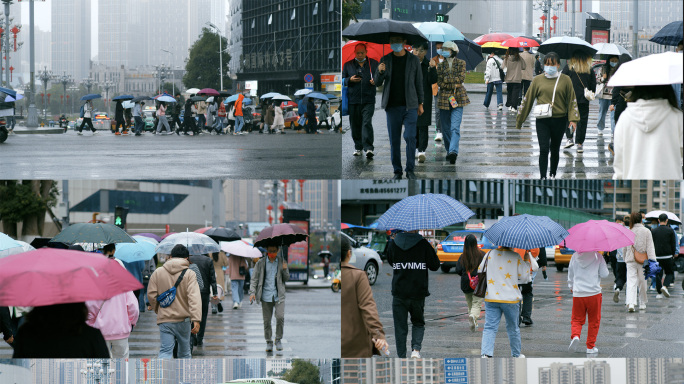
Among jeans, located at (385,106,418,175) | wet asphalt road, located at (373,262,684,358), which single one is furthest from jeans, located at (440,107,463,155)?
wet asphalt road, located at (373,262,684,358)

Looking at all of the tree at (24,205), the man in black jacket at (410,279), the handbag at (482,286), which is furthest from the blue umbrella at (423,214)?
the tree at (24,205)

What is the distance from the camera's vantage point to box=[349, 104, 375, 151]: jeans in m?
12.5

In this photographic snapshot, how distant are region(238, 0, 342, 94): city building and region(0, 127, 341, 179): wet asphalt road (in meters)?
1.44

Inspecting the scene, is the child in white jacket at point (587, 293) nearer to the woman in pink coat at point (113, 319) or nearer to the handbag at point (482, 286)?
the handbag at point (482, 286)

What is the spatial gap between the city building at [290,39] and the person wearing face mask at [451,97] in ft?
10.2

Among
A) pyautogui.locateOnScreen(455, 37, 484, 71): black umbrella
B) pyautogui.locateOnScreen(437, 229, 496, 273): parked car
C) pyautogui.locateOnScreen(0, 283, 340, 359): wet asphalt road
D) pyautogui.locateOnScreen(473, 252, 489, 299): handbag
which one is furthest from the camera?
pyautogui.locateOnScreen(437, 229, 496, 273): parked car

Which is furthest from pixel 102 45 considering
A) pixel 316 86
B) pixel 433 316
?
pixel 433 316

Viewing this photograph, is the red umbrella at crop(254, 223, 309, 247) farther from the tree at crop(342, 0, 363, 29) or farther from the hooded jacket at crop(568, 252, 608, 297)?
the hooded jacket at crop(568, 252, 608, 297)

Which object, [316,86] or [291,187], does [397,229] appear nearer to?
[316,86]

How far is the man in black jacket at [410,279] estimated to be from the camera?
9109 mm

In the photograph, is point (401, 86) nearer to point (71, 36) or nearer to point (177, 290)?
point (177, 290)

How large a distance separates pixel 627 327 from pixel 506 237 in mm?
3232

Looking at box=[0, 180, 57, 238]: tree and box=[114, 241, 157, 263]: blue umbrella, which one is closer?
box=[114, 241, 157, 263]: blue umbrella

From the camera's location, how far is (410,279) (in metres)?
9.11
